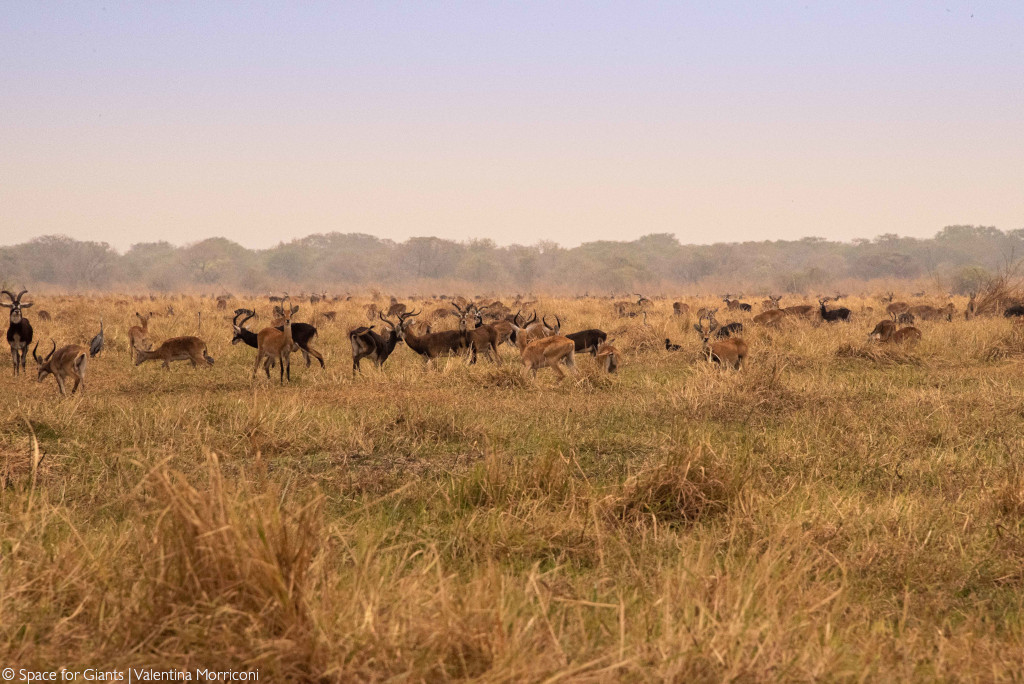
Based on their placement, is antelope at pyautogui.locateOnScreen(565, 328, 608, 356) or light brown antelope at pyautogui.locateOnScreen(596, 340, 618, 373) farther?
antelope at pyautogui.locateOnScreen(565, 328, 608, 356)

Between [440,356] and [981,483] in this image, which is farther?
[440,356]

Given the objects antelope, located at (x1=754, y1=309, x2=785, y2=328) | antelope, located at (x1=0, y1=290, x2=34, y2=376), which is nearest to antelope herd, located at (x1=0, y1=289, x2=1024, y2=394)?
antelope, located at (x1=0, y1=290, x2=34, y2=376)

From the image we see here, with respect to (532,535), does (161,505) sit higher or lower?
higher

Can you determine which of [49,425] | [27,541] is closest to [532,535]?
[27,541]

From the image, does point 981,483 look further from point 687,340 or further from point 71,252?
point 71,252

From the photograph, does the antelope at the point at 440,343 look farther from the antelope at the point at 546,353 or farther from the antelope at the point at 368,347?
the antelope at the point at 546,353

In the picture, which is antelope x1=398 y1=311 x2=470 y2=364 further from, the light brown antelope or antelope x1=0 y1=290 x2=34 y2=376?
antelope x1=0 y1=290 x2=34 y2=376

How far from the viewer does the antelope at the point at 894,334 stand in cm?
1418

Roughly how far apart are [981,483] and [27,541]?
18.1 feet

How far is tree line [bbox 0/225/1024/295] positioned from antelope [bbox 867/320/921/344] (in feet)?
191

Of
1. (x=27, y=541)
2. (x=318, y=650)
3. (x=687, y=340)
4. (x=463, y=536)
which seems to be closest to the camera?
(x=318, y=650)

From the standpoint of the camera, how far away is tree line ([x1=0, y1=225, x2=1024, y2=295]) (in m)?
87.8

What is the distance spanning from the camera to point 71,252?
316 ft

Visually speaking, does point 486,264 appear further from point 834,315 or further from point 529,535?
point 529,535
